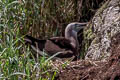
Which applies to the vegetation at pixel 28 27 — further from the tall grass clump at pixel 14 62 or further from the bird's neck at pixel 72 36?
the bird's neck at pixel 72 36

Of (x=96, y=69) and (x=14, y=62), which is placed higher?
(x=14, y=62)

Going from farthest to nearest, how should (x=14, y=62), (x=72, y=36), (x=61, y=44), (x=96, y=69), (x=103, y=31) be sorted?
(x=72, y=36)
(x=61, y=44)
(x=103, y=31)
(x=96, y=69)
(x=14, y=62)

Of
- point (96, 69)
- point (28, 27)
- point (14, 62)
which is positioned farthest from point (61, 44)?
point (14, 62)

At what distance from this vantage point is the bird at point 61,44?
7941mm

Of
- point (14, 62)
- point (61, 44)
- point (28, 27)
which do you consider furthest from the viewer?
point (61, 44)

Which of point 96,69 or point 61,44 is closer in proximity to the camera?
point 96,69

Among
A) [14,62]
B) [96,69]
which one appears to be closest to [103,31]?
[96,69]

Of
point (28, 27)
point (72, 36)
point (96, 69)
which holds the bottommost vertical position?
point (72, 36)

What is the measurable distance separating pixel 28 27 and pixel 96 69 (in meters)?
2.90

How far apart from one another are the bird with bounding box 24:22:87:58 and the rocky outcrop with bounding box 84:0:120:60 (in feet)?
2.40

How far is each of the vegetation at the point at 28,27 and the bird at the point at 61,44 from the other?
0.63ft

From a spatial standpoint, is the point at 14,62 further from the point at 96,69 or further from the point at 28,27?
the point at 28,27

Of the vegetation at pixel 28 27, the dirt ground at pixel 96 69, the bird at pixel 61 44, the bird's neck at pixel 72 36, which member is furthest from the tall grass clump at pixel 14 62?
the bird's neck at pixel 72 36

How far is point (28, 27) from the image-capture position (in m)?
8.09
